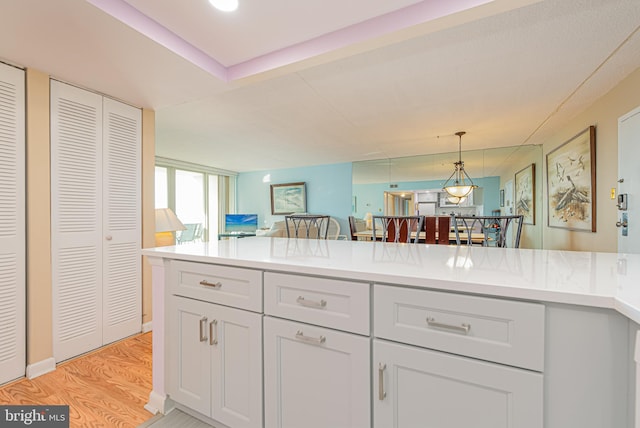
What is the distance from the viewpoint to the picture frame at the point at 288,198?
689cm

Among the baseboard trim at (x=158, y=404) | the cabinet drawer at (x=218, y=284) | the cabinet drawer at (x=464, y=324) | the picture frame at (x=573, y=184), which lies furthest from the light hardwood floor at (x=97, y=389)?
the picture frame at (x=573, y=184)

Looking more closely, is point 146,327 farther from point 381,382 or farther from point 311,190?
point 311,190

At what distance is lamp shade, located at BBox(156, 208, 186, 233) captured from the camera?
2.86 m

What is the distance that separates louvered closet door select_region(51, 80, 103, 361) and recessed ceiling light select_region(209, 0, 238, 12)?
1424 mm

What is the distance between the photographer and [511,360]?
31.4 inches

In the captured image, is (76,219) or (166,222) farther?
(166,222)

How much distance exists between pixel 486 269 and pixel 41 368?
280 centimetres

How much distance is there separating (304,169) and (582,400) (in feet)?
21.1

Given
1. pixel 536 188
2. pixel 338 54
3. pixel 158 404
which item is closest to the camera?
pixel 158 404

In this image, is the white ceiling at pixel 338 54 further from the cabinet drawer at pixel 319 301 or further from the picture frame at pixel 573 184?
the cabinet drawer at pixel 319 301

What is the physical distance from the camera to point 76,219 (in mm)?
2174

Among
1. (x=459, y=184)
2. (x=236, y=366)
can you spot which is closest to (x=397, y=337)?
(x=236, y=366)

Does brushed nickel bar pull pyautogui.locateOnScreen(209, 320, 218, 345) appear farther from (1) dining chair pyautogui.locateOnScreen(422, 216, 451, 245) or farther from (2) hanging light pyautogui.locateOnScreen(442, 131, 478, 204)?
(2) hanging light pyautogui.locateOnScreen(442, 131, 478, 204)

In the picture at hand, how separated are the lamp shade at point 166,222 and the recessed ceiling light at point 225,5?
204 centimetres
